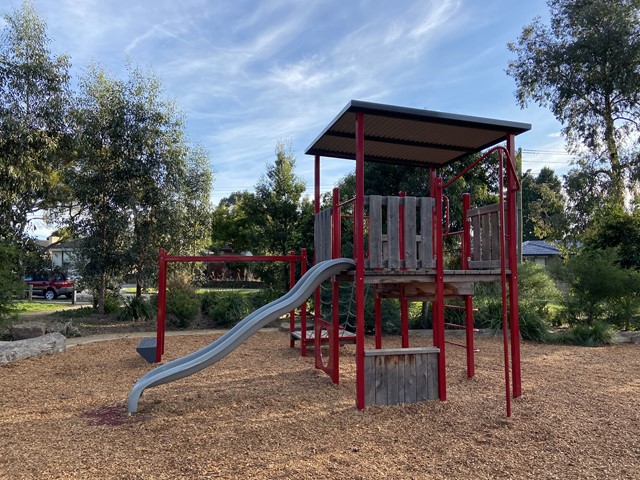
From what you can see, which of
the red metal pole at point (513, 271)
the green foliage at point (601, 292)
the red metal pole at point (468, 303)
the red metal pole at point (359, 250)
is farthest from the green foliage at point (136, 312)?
the green foliage at point (601, 292)

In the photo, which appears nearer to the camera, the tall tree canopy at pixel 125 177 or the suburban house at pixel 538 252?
the tall tree canopy at pixel 125 177

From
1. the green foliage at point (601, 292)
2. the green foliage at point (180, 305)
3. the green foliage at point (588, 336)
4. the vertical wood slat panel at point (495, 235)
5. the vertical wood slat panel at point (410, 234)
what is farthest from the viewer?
the green foliage at point (180, 305)

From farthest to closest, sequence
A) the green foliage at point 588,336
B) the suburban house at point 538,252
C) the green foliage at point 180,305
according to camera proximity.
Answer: the suburban house at point 538,252
the green foliage at point 180,305
the green foliage at point 588,336

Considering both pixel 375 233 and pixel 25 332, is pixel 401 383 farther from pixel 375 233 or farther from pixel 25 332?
pixel 25 332

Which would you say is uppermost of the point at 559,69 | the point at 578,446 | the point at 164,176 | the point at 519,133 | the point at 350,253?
the point at 559,69

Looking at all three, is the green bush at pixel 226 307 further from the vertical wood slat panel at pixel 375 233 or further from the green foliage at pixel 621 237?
the green foliage at pixel 621 237

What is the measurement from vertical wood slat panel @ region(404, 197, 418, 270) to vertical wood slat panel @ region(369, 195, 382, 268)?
0.91 feet

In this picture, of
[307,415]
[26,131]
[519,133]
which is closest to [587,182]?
[519,133]

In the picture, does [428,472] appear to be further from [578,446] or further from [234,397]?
[234,397]

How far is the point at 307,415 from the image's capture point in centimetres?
425

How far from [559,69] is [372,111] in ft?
48.1

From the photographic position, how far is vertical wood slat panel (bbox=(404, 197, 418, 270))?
15.5 feet

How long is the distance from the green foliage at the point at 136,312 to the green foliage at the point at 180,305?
0.95 meters

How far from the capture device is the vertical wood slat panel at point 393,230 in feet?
15.3
